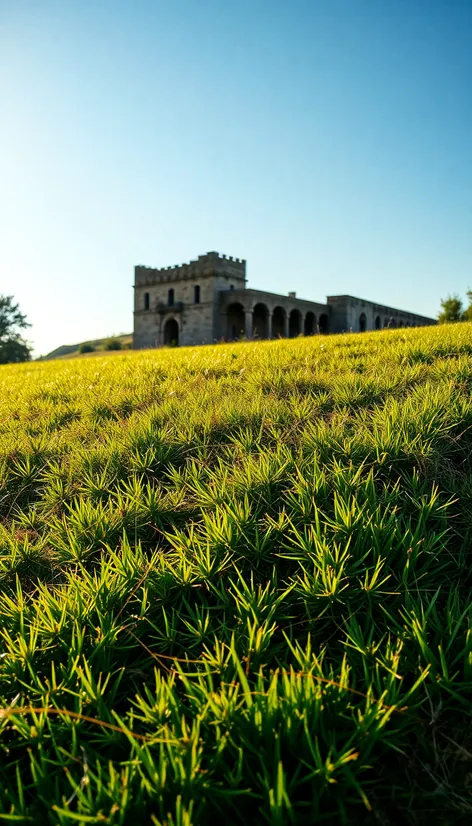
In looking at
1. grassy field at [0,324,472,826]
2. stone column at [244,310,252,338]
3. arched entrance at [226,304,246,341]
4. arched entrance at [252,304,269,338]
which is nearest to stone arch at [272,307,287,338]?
arched entrance at [252,304,269,338]

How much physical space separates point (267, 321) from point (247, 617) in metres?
43.5

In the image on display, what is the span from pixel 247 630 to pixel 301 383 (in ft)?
10.8

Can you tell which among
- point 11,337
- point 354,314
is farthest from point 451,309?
point 11,337

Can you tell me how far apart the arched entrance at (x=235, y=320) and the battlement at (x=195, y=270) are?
9.49 ft

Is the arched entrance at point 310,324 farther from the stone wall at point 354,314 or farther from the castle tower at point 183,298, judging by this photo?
the castle tower at point 183,298

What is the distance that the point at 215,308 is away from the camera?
42781 mm

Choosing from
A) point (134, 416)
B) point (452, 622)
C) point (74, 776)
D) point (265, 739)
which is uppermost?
point (134, 416)

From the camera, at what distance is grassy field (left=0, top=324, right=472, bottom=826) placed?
59.9 inches

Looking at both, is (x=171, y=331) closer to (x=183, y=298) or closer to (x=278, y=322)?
(x=183, y=298)

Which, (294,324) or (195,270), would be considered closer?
(195,270)

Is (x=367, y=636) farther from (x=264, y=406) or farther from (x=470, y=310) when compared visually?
(x=470, y=310)

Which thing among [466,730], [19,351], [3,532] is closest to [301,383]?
[3,532]

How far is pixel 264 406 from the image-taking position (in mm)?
4344

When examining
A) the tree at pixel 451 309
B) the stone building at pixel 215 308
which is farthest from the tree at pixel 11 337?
the tree at pixel 451 309
